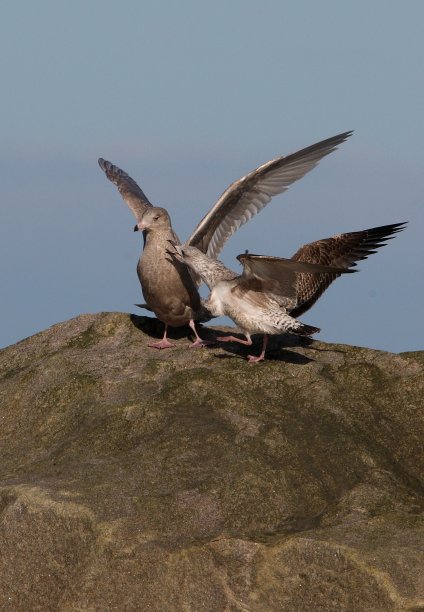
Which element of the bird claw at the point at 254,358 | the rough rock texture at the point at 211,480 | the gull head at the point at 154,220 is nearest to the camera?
the rough rock texture at the point at 211,480

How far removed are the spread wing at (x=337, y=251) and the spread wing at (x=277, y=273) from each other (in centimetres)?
20

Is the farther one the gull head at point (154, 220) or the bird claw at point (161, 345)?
the gull head at point (154, 220)

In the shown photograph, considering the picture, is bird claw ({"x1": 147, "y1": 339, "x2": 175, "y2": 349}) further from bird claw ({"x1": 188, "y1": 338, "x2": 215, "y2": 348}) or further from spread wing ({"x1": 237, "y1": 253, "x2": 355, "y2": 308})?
spread wing ({"x1": 237, "y1": 253, "x2": 355, "y2": 308})

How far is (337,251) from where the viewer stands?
38.2 ft

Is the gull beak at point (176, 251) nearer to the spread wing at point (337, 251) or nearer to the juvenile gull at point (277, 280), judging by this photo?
the juvenile gull at point (277, 280)

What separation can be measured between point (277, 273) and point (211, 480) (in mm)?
3023

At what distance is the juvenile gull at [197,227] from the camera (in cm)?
1201

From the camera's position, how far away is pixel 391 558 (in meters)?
7.62

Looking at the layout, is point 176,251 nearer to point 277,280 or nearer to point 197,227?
point 197,227

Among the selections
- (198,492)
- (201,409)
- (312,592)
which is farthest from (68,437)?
(312,592)

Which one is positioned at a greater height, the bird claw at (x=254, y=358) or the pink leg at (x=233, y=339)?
the pink leg at (x=233, y=339)

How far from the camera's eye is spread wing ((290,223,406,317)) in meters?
11.5

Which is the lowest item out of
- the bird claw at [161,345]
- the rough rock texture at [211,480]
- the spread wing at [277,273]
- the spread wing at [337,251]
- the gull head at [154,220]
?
the rough rock texture at [211,480]

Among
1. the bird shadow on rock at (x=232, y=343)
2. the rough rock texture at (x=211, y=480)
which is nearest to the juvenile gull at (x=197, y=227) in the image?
the bird shadow on rock at (x=232, y=343)
